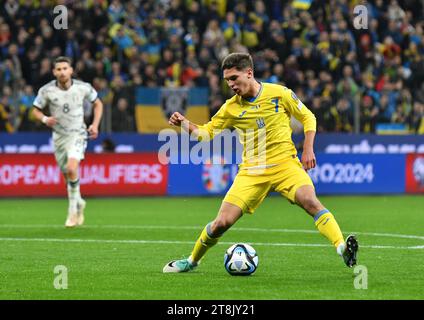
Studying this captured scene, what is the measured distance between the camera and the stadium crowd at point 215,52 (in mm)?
24891

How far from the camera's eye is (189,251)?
13.2 metres

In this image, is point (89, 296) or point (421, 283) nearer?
point (89, 296)

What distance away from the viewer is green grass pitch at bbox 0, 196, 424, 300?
9.56 meters

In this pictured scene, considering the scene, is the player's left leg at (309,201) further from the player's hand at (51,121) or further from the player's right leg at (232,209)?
the player's hand at (51,121)

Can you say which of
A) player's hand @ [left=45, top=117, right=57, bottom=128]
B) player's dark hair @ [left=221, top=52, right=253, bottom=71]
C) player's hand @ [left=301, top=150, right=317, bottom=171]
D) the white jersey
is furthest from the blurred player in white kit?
player's hand @ [left=301, top=150, right=317, bottom=171]

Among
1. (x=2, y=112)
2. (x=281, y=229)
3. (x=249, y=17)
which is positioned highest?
(x=249, y=17)

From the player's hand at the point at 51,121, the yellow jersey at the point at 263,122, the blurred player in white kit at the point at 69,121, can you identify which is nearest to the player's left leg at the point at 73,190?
the blurred player in white kit at the point at 69,121

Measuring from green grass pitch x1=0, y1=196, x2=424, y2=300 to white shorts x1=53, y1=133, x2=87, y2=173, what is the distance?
108 centimetres

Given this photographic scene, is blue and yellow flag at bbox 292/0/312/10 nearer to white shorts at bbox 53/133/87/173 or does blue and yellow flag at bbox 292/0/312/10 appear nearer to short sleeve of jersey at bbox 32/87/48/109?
white shorts at bbox 53/133/87/173

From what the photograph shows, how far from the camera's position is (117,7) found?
1065 inches

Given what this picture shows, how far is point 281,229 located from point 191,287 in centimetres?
664
